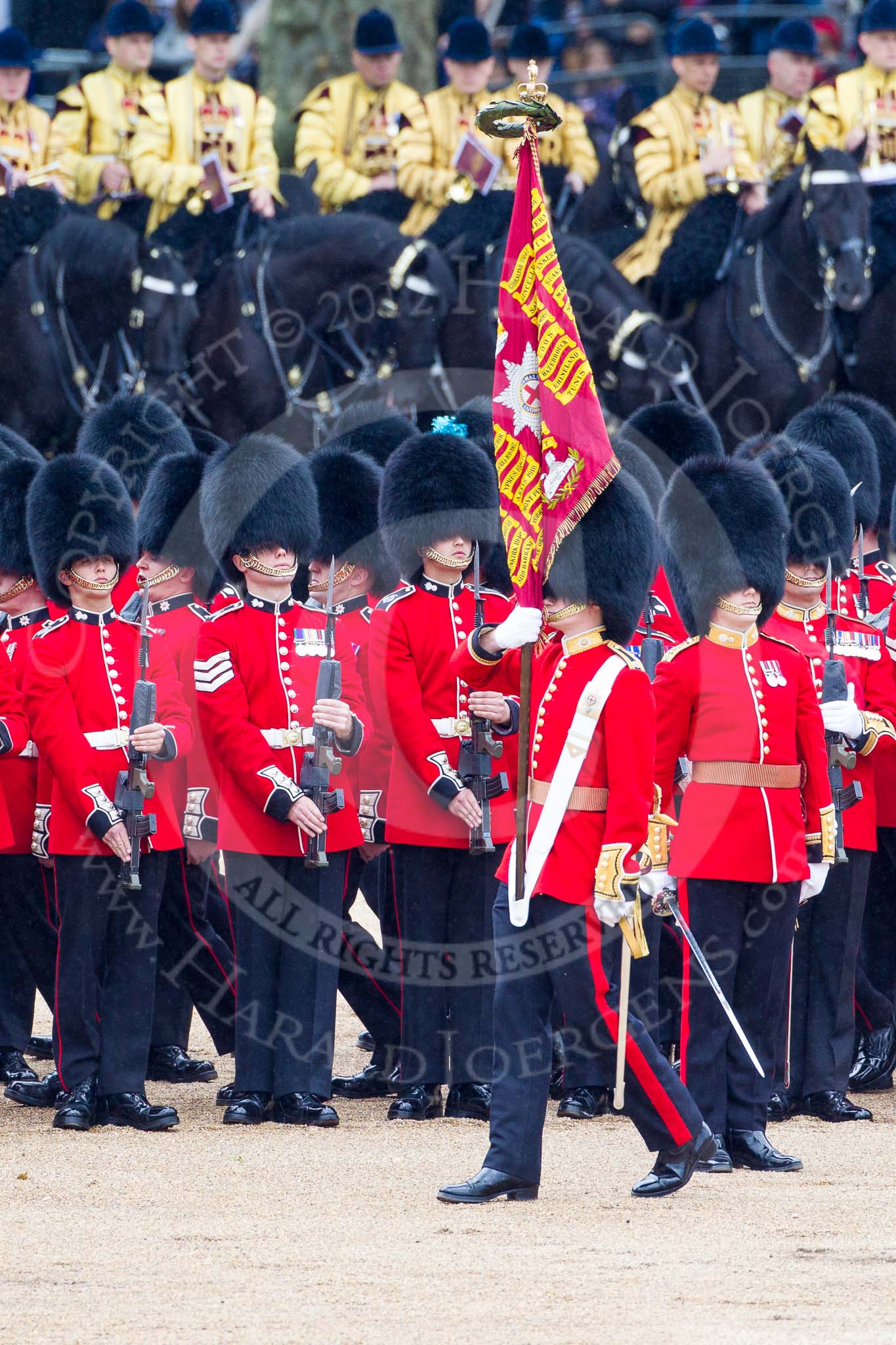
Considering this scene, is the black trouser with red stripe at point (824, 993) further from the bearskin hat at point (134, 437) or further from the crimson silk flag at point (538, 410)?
the bearskin hat at point (134, 437)

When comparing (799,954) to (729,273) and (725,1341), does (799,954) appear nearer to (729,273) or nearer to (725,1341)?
(725,1341)

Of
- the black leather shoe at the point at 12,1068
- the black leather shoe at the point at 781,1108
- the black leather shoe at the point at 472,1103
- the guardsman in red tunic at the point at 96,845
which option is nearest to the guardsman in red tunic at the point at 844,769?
the black leather shoe at the point at 781,1108

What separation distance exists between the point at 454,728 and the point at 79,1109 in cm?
114

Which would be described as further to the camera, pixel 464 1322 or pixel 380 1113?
pixel 380 1113

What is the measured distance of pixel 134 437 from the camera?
708 centimetres

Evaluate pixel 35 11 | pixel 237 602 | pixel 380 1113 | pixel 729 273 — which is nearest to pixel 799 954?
pixel 380 1113

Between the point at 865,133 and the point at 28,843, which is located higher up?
the point at 865,133

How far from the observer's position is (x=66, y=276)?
384 inches

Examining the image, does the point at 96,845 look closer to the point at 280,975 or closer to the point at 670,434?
the point at 280,975

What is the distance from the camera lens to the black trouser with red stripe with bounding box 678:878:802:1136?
472 centimetres

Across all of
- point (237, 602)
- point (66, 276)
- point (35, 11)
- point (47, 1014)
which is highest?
point (35, 11)

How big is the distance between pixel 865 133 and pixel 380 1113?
5542 mm

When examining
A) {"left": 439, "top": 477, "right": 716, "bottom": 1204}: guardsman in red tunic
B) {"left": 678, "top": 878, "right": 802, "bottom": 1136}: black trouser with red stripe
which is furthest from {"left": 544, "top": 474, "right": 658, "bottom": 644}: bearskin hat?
{"left": 678, "top": 878, "right": 802, "bottom": 1136}: black trouser with red stripe

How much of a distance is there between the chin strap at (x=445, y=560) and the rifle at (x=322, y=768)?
1.12ft
